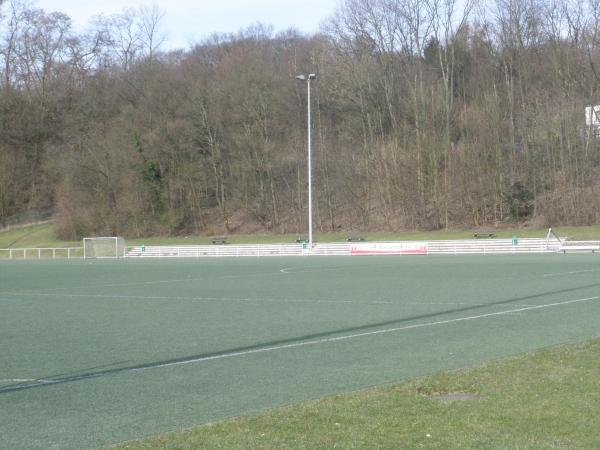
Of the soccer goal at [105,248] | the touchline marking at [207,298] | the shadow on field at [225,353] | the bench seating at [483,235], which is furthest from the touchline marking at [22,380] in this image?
the soccer goal at [105,248]

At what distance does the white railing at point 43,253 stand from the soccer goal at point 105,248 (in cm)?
85

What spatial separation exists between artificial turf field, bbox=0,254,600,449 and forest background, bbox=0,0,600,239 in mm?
32025

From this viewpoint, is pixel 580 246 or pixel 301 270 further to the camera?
pixel 580 246

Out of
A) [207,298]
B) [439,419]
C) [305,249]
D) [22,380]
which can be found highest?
[439,419]

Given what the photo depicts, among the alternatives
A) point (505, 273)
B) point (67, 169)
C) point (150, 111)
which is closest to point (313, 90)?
point (150, 111)

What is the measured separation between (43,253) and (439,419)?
6249 centimetres

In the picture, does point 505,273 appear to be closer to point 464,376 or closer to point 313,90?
point 464,376

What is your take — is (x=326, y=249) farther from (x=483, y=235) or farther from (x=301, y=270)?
(x=301, y=270)

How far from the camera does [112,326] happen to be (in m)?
18.5

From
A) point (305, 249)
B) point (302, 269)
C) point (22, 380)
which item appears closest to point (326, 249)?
point (305, 249)

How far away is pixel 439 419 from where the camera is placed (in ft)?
26.4

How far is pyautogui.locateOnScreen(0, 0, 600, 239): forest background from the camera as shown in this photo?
62.4m

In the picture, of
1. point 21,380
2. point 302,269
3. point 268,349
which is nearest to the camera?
point 21,380

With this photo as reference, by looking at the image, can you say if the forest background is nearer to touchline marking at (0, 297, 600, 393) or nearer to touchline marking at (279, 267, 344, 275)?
touchline marking at (279, 267, 344, 275)
